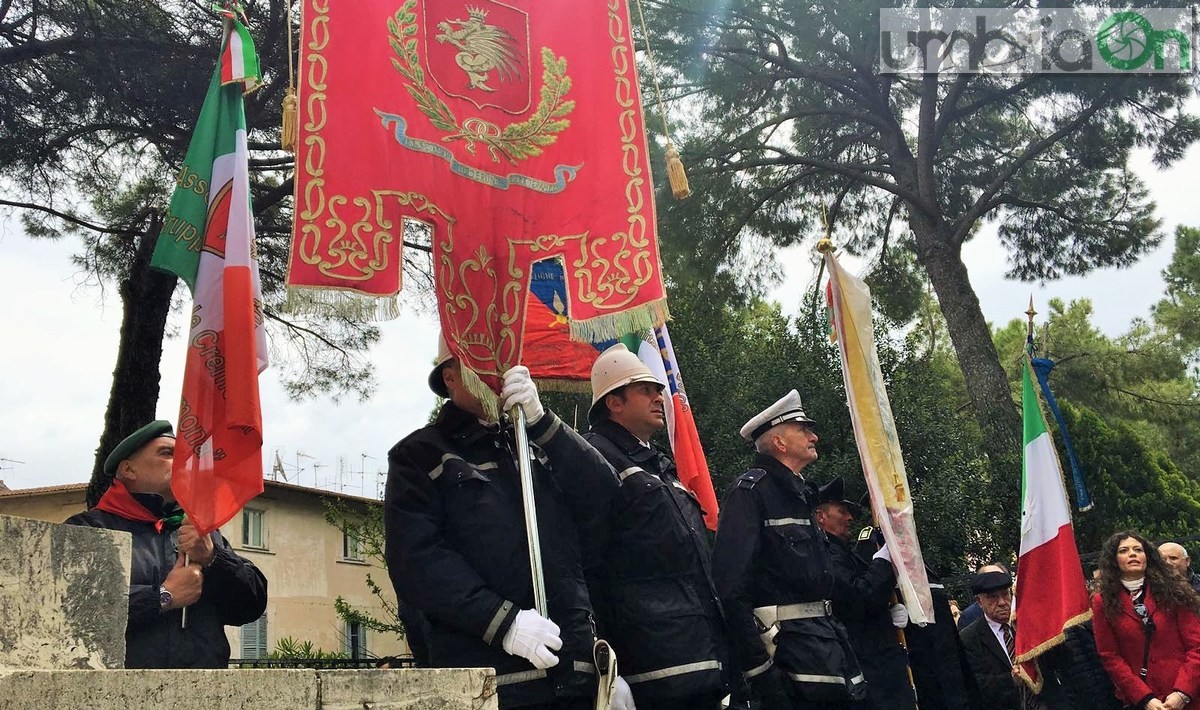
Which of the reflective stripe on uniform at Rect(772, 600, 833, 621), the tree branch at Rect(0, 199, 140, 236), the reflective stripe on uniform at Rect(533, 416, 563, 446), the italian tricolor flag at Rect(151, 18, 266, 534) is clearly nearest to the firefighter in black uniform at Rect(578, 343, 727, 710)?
the reflective stripe on uniform at Rect(533, 416, 563, 446)

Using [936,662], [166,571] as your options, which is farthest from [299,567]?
[166,571]

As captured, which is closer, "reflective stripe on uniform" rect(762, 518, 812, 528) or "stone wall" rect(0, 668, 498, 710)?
"stone wall" rect(0, 668, 498, 710)

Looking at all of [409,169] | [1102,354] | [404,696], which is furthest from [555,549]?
[1102,354]

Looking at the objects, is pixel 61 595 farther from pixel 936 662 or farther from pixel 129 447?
pixel 936 662

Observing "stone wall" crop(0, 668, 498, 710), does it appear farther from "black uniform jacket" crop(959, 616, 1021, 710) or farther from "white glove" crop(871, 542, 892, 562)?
"black uniform jacket" crop(959, 616, 1021, 710)

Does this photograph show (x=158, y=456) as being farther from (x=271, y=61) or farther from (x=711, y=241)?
(x=711, y=241)

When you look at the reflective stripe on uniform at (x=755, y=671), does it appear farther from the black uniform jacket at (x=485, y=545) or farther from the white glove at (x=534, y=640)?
the white glove at (x=534, y=640)

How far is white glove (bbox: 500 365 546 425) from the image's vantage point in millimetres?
3502

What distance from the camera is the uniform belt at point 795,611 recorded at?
4449mm

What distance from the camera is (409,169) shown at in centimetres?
375

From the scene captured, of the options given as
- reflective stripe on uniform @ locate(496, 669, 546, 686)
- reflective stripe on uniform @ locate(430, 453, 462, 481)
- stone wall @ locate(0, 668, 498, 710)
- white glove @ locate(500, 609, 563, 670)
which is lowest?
stone wall @ locate(0, 668, 498, 710)

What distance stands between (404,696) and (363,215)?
1.70 meters

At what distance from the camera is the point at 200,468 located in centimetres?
388

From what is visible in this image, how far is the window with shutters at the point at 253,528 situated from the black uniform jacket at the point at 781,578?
74.2ft
